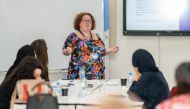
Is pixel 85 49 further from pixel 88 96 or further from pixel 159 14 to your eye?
pixel 159 14

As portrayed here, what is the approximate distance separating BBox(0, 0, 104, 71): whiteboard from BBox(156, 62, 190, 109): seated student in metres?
3.76

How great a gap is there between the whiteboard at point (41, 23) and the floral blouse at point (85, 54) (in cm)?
67

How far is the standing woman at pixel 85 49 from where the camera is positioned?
525 cm

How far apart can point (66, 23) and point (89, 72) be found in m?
1.03

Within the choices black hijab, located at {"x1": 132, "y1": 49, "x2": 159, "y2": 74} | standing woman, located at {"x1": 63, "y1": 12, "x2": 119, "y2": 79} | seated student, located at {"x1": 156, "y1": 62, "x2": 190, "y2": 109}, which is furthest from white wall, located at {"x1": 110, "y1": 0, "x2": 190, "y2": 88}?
seated student, located at {"x1": 156, "y1": 62, "x2": 190, "y2": 109}

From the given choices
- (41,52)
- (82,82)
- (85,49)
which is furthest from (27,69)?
(85,49)

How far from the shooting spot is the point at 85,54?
17.2 feet

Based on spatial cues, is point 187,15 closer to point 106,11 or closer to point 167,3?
point 167,3

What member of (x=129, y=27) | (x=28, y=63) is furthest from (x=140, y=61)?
(x=129, y=27)

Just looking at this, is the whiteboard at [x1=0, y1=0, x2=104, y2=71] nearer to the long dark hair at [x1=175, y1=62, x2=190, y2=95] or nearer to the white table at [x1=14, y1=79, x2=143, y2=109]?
the white table at [x1=14, y1=79, x2=143, y2=109]

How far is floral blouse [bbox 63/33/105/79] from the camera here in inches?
207

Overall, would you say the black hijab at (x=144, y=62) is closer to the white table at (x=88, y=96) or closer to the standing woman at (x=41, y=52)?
the white table at (x=88, y=96)

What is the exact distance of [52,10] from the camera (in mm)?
5898

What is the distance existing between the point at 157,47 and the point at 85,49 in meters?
1.40
